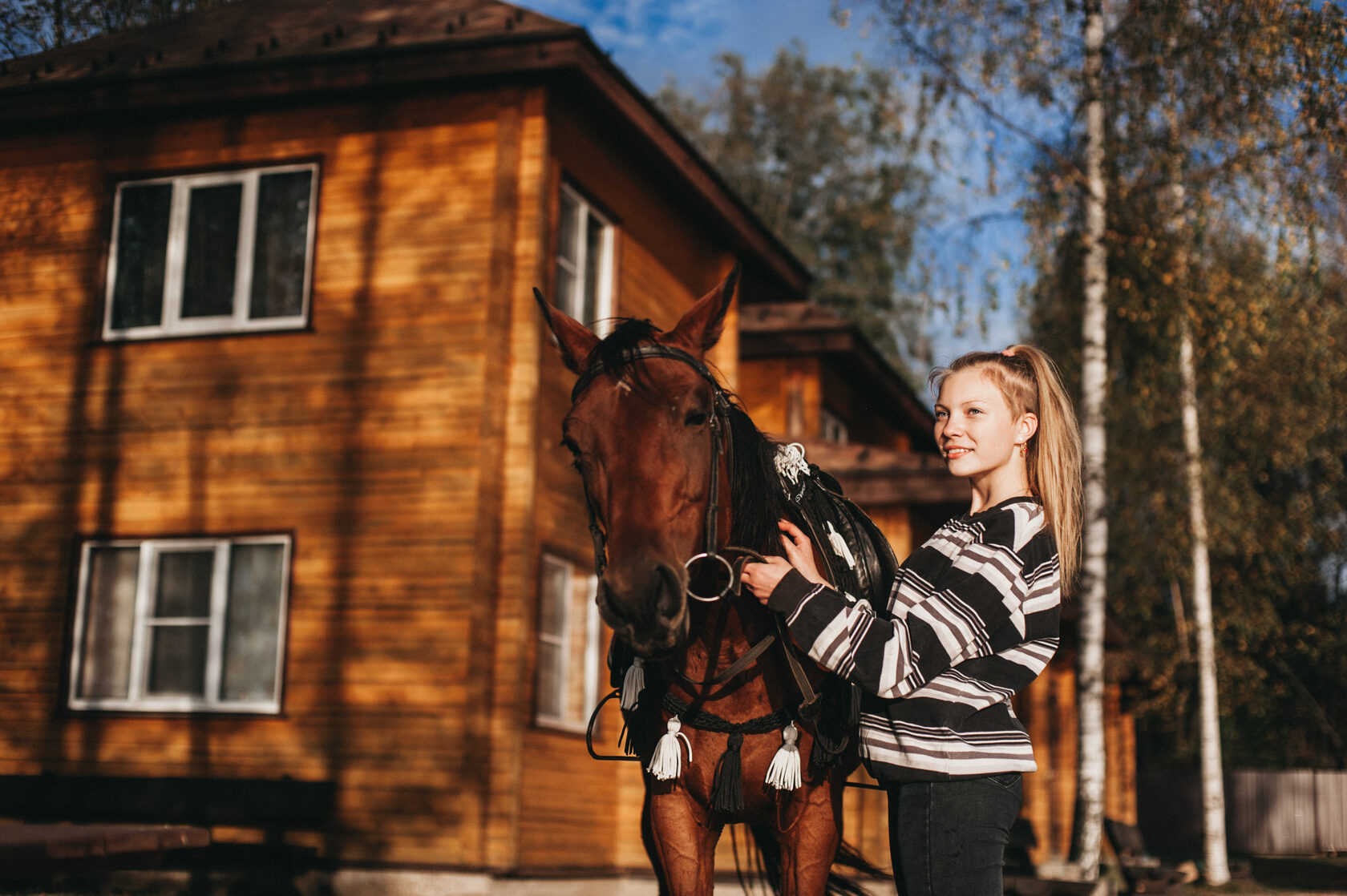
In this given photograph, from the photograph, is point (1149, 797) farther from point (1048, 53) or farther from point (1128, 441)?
point (1048, 53)

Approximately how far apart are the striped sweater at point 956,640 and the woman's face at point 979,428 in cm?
13

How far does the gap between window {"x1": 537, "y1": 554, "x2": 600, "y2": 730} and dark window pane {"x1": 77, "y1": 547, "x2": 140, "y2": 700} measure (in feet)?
12.2

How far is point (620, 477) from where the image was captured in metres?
3.04

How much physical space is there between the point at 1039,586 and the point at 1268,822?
104ft

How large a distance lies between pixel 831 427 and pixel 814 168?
19283mm

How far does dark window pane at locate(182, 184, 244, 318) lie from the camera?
1164cm

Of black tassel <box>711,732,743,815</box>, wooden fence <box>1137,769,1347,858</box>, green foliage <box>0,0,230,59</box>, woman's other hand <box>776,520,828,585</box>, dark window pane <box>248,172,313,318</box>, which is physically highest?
green foliage <box>0,0,230,59</box>

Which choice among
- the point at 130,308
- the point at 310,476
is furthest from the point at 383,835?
the point at 130,308

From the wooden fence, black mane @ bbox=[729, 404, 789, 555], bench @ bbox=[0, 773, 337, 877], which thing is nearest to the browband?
black mane @ bbox=[729, 404, 789, 555]

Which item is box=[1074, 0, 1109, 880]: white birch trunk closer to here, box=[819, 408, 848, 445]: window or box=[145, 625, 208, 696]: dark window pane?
box=[819, 408, 848, 445]: window

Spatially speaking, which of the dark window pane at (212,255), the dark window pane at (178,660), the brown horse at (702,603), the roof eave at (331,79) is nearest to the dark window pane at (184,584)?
the dark window pane at (178,660)

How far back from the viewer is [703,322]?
136 inches

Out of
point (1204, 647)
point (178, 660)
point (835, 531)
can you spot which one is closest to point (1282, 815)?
point (1204, 647)

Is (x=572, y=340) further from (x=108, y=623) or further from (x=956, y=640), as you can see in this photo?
(x=108, y=623)
